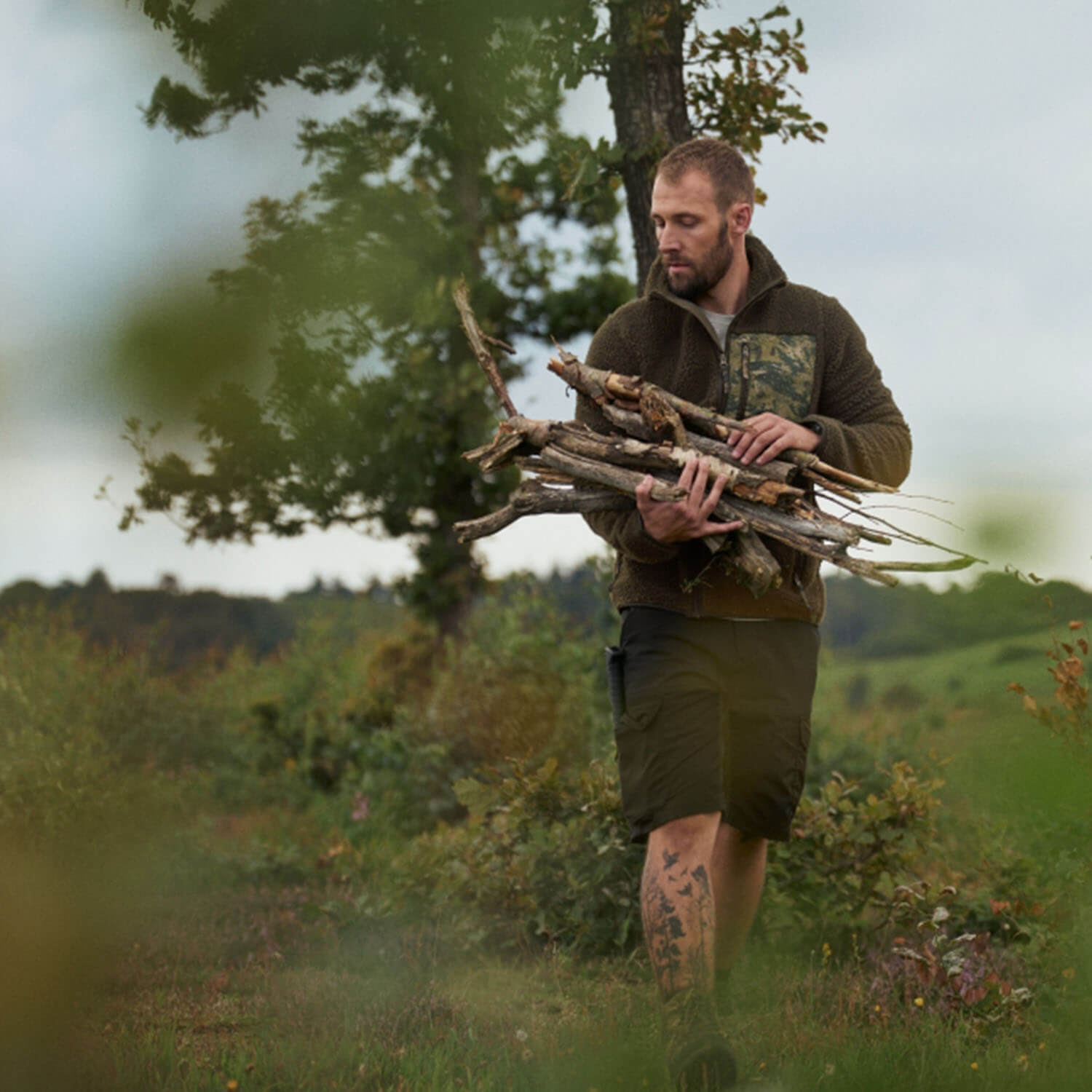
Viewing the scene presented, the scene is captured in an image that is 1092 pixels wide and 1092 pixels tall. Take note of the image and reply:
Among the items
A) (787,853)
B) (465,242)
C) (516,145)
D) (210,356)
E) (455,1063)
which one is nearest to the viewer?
(210,356)

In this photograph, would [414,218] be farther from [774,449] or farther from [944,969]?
[944,969]

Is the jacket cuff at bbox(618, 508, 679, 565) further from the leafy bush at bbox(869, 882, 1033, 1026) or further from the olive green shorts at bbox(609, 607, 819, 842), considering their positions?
the leafy bush at bbox(869, 882, 1033, 1026)

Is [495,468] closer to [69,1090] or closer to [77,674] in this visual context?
[69,1090]

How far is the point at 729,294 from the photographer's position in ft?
12.1

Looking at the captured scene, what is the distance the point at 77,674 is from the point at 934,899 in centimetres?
610

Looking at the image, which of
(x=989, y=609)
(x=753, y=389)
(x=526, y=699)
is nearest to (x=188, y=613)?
(x=526, y=699)

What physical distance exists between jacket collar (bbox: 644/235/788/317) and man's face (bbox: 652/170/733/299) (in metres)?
0.05

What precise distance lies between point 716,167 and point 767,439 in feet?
2.80

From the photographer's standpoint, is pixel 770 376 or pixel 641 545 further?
pixel 770 376

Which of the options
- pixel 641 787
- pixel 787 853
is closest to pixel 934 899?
pixel 787 853

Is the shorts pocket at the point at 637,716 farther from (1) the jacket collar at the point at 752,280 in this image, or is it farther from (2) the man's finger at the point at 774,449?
(1) the jacket collar at the point at 752,280

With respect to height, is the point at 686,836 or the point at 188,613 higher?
the point at 188,613

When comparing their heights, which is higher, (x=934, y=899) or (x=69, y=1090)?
(x=934, y=899)

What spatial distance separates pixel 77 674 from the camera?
27.1 ft
